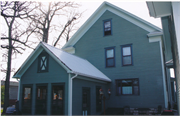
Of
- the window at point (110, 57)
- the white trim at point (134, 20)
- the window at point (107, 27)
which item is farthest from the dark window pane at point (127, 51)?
the window at point (107, 27)

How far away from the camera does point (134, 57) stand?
13.6 metres

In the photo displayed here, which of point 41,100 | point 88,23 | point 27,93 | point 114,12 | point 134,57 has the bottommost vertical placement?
point 41,100

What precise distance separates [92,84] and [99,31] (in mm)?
5809

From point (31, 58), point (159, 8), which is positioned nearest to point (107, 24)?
point (31, 58)

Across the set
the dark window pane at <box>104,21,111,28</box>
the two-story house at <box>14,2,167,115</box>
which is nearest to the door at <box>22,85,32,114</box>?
the two-story house at <box>14,2,167,115</box>

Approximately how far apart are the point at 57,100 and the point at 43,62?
2.61m

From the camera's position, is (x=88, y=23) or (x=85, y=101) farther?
(x=88, y=23)

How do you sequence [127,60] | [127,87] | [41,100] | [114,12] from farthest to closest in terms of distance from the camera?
1. [114,12]
2. [127,60]
3. [127,87]
4. [41,100]

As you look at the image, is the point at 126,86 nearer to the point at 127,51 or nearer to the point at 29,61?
the point at 127,51

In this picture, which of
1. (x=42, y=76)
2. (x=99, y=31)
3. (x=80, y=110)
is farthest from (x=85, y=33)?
(x=80, y=110)

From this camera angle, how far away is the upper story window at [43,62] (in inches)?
423

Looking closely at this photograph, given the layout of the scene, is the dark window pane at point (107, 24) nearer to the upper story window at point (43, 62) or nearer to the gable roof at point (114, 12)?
the gable roof at point (114, 12)

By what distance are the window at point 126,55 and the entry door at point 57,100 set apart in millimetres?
6134

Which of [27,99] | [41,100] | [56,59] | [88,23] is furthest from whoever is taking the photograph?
[88,23]
